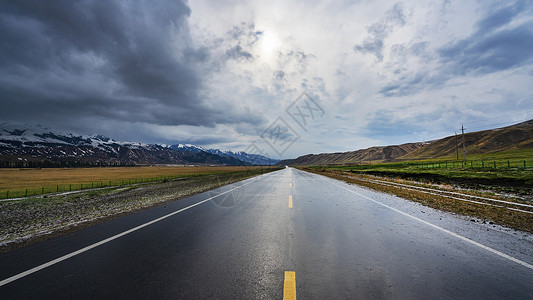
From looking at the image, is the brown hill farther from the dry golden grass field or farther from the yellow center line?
the yellow center line

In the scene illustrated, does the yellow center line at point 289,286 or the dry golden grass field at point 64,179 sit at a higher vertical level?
the yellow center line at point 289,286

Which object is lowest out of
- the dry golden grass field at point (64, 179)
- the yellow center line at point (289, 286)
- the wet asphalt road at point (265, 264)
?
the dry golden grass field at point (64, 179)

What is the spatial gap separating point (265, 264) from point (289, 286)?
0.88 m

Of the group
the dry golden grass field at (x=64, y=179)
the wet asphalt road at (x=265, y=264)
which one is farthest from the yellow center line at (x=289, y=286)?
the dry golden grass field at (x=64, y=179)

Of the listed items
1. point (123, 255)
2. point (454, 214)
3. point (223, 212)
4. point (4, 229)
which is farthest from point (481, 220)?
point (4, 229)

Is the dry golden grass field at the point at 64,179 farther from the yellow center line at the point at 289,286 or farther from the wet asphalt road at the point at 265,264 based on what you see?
the yellow center line at the point at 289,286

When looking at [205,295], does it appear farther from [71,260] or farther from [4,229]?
[4,229]

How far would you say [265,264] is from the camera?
4.00m

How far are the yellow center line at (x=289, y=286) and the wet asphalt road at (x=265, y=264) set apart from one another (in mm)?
72

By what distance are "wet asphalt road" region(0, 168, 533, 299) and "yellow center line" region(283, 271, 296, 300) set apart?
0.07 m

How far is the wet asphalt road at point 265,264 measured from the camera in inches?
123

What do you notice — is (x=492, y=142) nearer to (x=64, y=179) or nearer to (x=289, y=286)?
(x=289, y=286)

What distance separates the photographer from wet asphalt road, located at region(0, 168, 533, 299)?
313 cm

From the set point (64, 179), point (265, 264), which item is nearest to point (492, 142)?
point (265, 264)
